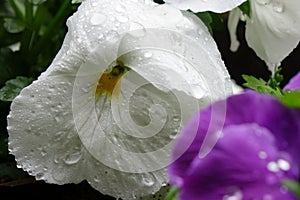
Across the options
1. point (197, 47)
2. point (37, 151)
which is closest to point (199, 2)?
point (197, 47)

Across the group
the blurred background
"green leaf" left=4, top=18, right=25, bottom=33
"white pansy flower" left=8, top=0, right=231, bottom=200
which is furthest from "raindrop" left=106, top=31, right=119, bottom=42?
"green leaf" left=4, top=18, right=25, bottom=33

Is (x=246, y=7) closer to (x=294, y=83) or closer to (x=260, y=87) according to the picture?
(x=260, y=87)

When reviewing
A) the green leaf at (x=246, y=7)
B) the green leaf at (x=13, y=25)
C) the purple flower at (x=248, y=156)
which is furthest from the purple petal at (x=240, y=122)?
the green leaf at (x=13, y=25)

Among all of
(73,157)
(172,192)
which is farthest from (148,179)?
(172,192)

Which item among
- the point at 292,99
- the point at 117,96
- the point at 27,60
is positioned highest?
the point at 292,99

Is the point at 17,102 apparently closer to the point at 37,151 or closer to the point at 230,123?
the point at 37,151

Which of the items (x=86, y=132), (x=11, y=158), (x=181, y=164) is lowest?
(x=11, y=158)
